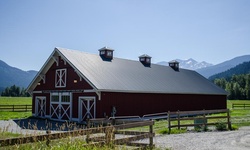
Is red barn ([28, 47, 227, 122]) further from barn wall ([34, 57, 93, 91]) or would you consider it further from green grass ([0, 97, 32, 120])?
green grass ([0, 97, 32, 120])

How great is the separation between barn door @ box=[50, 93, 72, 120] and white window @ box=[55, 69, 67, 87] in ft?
3.52

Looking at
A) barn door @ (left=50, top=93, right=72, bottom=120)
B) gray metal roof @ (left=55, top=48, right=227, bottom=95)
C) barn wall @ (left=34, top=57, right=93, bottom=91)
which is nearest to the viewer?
gray metal roof @ (left=55, top=48, right=227, bottom=95)

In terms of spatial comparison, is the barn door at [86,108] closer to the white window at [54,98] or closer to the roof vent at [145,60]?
the white window at [54,98]

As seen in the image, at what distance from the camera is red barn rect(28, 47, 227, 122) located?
25297mm

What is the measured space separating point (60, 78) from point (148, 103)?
378 inches

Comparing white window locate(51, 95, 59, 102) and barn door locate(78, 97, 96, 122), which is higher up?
white window locate(51, 95, 59, 102)

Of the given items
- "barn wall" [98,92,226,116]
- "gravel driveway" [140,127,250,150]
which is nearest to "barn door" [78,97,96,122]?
"barn wall" [98,92,226,116]

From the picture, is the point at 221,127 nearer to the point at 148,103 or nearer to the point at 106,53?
the point at 148,103

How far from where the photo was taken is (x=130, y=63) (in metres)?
34.6

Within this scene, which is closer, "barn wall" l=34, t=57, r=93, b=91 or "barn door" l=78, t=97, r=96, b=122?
"barn door" l=78, t=97, r=96, b=122

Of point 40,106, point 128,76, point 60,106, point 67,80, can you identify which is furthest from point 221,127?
point 40,106

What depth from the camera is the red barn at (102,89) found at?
83.0 feet

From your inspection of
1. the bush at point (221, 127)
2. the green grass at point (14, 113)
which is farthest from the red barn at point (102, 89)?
the bush at point (221, 127)

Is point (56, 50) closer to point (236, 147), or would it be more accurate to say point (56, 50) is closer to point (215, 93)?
point (236, 147)
